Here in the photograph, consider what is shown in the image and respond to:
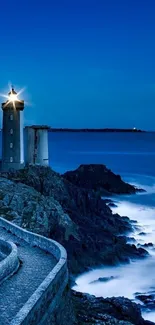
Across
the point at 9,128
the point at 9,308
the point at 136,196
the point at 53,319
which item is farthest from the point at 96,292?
the point at 136,196

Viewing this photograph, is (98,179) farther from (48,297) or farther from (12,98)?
(48,297)

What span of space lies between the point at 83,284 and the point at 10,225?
21.0 feet

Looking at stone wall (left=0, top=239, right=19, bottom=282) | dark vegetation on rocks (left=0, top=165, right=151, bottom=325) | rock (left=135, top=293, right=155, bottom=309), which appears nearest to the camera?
stone wall (left=0, top=239, right=19, bottom=282)

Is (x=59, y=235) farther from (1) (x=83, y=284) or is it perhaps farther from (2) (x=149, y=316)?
(2) (x=149, y=316)

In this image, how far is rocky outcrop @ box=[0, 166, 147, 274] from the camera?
29.8 meters

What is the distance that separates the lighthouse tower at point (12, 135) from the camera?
137 ft

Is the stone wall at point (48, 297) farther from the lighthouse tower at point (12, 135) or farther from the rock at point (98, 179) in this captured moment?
the rock at point (98, 179)

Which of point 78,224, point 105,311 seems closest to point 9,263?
point 105,311

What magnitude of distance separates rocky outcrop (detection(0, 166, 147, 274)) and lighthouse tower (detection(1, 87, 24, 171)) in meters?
1.37

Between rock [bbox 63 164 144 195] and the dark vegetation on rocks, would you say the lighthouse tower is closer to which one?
the dark vegetation on rocks

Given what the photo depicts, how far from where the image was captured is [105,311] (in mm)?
22141

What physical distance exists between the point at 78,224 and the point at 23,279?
59.9 feet

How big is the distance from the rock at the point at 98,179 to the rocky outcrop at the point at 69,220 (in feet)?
51.3

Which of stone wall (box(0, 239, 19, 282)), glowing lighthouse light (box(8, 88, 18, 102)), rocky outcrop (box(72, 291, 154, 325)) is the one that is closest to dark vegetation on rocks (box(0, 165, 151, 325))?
rocky outcrop (box(72, 291, 154, 325))
